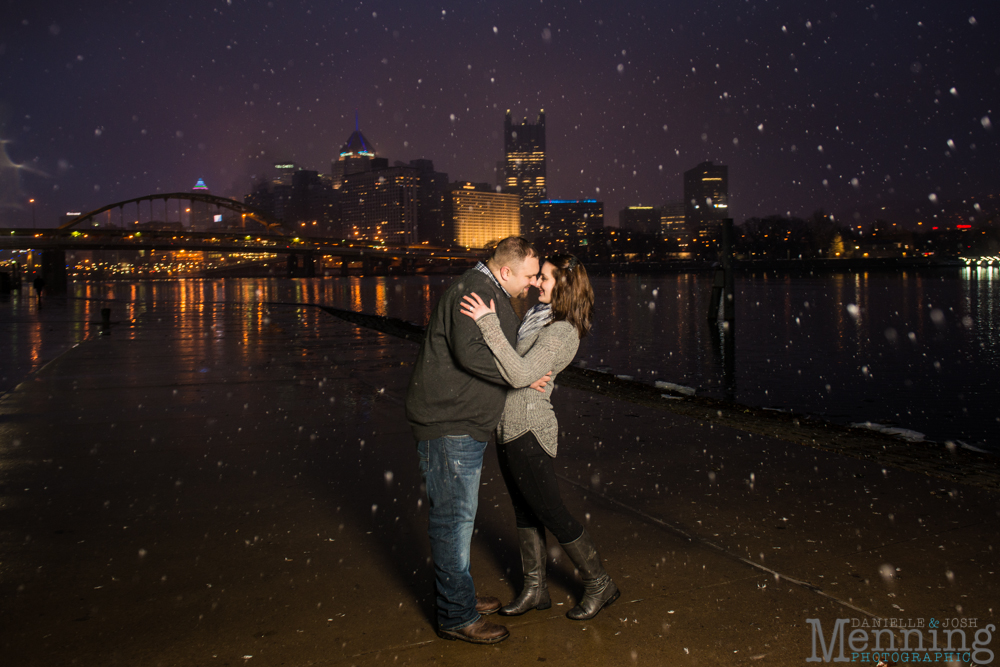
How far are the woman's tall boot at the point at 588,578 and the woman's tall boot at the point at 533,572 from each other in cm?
17

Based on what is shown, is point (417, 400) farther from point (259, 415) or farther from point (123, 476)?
point (259, 415)

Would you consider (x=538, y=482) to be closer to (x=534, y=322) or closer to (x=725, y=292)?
(x=534, y=322)

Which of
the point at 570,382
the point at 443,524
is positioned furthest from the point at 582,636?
the point at 570,382

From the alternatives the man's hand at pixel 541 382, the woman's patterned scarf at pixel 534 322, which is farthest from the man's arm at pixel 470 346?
the woman's patterned scarf at pixel 534 322

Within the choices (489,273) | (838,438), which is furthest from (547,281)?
(838,438)

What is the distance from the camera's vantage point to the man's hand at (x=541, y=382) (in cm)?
350

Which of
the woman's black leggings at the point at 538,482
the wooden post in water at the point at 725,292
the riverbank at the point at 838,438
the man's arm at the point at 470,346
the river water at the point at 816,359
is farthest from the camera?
the wooden post in water at the point at 725,292

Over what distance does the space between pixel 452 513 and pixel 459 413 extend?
19.7 inches

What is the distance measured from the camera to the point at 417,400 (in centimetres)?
338

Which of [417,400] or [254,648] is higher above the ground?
[417,400]

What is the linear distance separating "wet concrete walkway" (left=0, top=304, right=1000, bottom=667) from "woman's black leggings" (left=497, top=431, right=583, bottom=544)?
536 mm

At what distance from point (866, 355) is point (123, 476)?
70.0 ft

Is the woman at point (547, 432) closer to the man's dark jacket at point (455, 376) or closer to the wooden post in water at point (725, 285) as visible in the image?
the man's dark jacket at point (455, 376)

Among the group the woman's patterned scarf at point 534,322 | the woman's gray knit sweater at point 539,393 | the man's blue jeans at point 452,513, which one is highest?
the woman's patterned scarf at point 534,322
